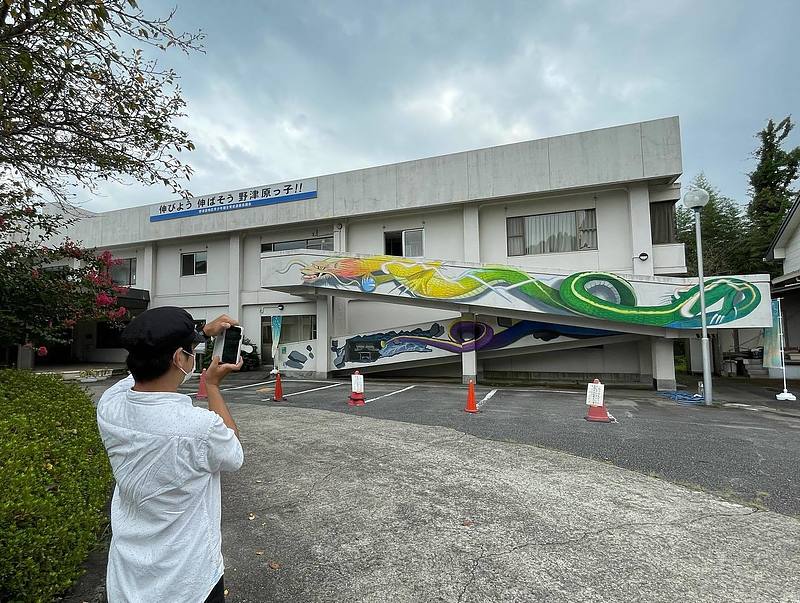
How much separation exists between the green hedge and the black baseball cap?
4.24 ft

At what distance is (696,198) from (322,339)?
42.1ft

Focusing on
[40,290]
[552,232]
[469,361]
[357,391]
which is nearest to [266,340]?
[469,361]

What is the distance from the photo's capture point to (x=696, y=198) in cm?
1069

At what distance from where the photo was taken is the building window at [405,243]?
693 inches

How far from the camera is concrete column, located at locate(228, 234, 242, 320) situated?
781 inches

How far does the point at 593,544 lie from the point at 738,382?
16997 mm

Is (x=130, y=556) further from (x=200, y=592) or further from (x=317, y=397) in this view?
(x=317, y=397)

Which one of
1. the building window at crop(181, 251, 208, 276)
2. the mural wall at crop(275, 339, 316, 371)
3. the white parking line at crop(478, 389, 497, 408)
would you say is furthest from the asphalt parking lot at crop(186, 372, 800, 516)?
the building window at crop(181, 251, 208, 276)

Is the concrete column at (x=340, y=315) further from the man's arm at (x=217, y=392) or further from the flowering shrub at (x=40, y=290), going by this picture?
the man's arm at (x=217, y=392)

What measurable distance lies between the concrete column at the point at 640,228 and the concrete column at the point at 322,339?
1119 centimetres

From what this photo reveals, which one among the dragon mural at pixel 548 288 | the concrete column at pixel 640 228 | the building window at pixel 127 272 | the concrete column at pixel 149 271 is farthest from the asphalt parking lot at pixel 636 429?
the building window at pixel 127 272

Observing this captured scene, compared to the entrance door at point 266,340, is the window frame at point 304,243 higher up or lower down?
higher up

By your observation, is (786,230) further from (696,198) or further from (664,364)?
(696,198)

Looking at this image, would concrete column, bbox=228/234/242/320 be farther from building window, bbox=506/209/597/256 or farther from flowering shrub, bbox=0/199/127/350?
flowering shrub, bbox=0/199/127/350
